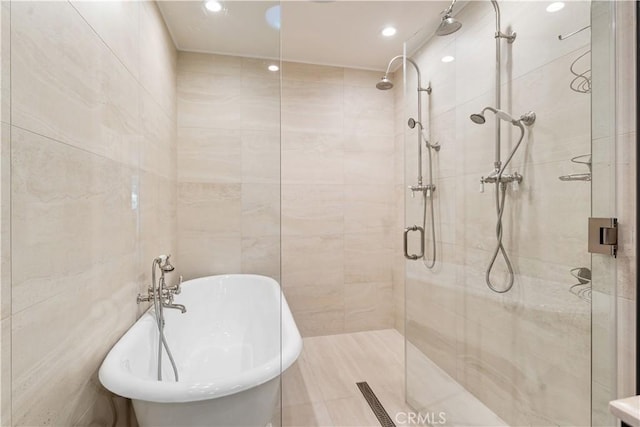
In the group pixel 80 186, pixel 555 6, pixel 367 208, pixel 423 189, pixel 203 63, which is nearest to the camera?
pixel 80 186

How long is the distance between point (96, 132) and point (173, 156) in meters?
0.53

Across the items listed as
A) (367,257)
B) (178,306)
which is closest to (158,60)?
(178,306)

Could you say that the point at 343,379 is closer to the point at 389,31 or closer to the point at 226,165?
the point at 226,165

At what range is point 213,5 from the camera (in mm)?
1653

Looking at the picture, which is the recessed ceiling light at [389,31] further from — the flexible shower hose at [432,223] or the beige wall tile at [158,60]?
the beige wall tile at [158,60]

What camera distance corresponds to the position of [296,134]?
2.77m

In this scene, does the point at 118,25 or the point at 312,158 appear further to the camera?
the point at 312,158

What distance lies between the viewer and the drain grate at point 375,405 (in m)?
1.72

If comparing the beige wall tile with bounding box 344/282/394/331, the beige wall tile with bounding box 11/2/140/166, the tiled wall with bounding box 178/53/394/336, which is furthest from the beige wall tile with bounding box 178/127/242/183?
the beige wall tile with bounding box 344/282/394/331

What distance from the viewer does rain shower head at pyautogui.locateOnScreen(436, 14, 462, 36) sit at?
64.1 inches

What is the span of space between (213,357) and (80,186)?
1090mm

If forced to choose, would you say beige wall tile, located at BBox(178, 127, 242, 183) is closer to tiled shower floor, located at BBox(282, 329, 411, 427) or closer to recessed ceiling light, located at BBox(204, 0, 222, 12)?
recessed ceiling light, located at BBox(204, 0, 222, 12)

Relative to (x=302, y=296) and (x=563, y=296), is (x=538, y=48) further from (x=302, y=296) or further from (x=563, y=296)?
(x=302, y=296)

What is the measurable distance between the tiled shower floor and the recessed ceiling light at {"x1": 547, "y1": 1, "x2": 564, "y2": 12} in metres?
2.13
